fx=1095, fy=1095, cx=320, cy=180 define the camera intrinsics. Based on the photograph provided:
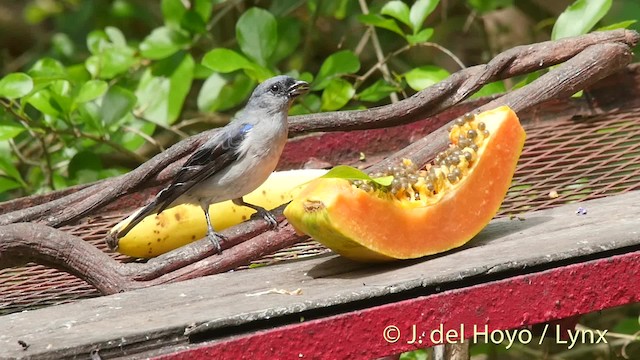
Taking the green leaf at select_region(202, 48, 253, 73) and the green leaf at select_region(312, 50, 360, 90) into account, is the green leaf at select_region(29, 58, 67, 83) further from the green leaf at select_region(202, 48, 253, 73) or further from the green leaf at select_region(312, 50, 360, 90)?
the green leaf at select_region(312, 50, 360, 90)

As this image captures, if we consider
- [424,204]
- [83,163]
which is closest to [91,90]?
[83,163]

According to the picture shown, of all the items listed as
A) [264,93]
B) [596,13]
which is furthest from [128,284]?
[596,13]

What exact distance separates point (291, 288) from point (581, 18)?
2.26 m

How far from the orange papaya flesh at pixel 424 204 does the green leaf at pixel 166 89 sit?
2.47 m

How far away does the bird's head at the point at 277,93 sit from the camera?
3590 mm

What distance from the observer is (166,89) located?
16.8ft

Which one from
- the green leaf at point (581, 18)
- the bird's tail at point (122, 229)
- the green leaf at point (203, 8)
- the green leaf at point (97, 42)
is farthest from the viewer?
the green leaf at point (97, 42)

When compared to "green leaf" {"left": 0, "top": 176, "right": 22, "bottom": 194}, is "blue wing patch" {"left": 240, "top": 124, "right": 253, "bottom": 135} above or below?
above

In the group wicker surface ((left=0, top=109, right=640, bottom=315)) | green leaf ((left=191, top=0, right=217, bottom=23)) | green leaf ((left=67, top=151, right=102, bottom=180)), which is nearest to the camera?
wicker surface ((left=0, top=109, right=640, bottom=315))

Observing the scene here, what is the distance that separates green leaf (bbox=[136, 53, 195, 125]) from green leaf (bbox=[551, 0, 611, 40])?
69.7 inches

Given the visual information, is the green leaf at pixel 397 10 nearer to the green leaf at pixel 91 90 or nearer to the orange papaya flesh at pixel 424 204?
the green leaf at pixel 91 90

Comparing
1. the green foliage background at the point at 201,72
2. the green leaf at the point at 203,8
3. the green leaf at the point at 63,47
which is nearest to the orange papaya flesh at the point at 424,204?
the green foliage background at the point at 201,72

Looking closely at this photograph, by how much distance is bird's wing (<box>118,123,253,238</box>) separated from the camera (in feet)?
10.6

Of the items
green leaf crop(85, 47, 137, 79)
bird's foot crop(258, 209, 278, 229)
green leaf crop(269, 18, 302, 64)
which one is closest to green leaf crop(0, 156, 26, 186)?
green leaf crop(85, 47, 137, 79)
